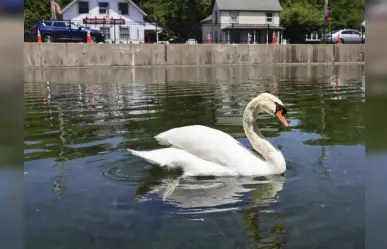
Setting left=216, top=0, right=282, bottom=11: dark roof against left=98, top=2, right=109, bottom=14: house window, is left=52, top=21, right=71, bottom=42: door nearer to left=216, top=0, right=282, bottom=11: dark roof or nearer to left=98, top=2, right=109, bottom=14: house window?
left=98, top=2, right=109, bottom=14: house window

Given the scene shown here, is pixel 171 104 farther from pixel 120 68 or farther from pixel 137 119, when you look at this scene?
pixel 120 68

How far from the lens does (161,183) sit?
19.4 ft

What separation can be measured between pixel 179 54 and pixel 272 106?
3051 centimetres

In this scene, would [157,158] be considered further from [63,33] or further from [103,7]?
[103,7]

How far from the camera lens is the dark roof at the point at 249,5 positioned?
70625 mm

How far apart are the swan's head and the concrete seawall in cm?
2551

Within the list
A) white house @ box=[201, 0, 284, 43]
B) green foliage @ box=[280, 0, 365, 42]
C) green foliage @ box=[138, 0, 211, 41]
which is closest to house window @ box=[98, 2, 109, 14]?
green foliage @ box=[138, 0, 211, 41]

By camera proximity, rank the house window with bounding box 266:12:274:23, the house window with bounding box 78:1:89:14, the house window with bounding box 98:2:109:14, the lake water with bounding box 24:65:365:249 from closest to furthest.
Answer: the lake water with bounding box 24:65:365:249 → the house window with bounding box 78:1:89:14 → the house window with bounding box 266:12:274:23 → the house window with bounding box 98:2:109:14

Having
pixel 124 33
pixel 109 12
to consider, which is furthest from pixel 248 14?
pixel 109 12

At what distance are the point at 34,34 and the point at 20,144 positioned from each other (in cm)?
4324

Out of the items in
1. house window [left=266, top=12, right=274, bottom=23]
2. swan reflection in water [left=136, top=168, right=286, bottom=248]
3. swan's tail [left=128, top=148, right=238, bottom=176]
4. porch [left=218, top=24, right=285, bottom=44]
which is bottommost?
swan reflection in water [left=136, top=168, right=286, bottom=248]

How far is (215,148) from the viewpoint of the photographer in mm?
6066

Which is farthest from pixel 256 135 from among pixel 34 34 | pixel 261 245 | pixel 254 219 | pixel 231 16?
pixel 231 16

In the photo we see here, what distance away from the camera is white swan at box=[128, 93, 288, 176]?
237 inches
